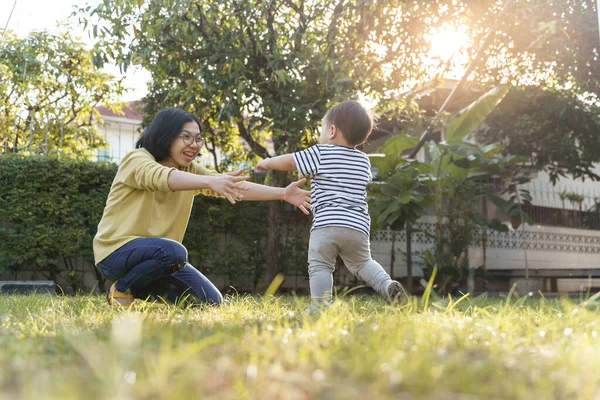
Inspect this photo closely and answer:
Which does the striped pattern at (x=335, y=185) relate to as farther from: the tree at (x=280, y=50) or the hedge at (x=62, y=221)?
the hedge at (x=62, y=221)

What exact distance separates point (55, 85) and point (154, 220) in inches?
403

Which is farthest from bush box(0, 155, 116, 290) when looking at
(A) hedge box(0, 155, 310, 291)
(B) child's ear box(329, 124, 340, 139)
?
(B) child's ear box(329, 124, 340, 139)

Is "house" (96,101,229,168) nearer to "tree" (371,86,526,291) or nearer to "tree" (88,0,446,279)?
"tree" (88,0,446,279)

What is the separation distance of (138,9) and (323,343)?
725cm

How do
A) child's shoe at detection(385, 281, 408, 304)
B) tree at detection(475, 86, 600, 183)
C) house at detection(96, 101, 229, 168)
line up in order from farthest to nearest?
tree at detection(475, 86, 600, 183) < house at detection(96, 101, 229, 168) < child's shoe at detection(385, 281, 408, 304)

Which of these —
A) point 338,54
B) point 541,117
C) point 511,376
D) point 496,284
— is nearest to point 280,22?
point 338,54

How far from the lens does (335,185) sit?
4.07 m

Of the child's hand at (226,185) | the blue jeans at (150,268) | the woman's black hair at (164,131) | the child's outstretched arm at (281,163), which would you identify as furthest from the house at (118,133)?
the child's hand at (226,185)

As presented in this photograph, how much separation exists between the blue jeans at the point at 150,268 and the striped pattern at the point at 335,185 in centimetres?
95

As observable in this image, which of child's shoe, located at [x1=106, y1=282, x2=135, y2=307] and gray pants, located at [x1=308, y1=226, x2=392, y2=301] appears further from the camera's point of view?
child's shoe, located at [x1=106, y1=282, x2=135, y2=307]

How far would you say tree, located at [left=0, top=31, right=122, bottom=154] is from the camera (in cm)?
1202

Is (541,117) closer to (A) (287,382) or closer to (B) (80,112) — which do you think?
(B) (80,112)

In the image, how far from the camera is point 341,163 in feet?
13.5

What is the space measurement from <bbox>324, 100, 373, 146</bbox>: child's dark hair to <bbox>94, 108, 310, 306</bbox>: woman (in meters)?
0.52
